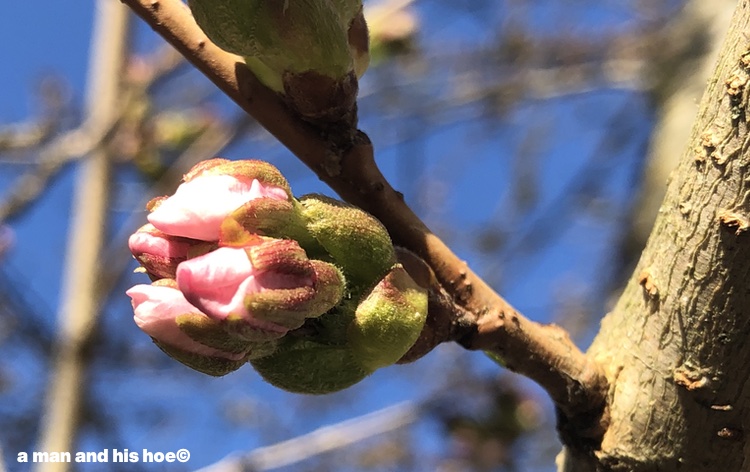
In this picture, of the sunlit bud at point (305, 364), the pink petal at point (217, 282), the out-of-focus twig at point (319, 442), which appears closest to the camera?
the pink petal at point (217, 282)

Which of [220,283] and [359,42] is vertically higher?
[359,42]

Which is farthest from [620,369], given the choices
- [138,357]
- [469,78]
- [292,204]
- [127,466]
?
[469,78]

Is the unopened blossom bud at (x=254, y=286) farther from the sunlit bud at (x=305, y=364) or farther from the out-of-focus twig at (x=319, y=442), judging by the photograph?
the out-of-focus twig at (x=319, y=442)

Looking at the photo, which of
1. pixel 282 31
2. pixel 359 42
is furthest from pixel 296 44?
pixel 359 42

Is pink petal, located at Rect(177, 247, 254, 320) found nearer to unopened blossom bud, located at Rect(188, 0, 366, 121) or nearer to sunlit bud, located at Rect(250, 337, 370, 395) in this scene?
sunlit bud, located at Rect(250, 337, 370, 395)

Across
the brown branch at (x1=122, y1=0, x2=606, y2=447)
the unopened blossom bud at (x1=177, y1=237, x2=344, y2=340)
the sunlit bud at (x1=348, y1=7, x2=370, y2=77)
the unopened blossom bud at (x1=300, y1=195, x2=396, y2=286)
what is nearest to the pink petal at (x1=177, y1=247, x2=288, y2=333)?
the unopened blossom bud at (x1=177, y1=237, x2=344, y2=340)

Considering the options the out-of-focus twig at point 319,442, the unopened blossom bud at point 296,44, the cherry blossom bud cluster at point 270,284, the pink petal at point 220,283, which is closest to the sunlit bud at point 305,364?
the cherry blossom bud cluster at point 270,284

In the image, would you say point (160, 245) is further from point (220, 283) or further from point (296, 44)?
point (296, 44)
